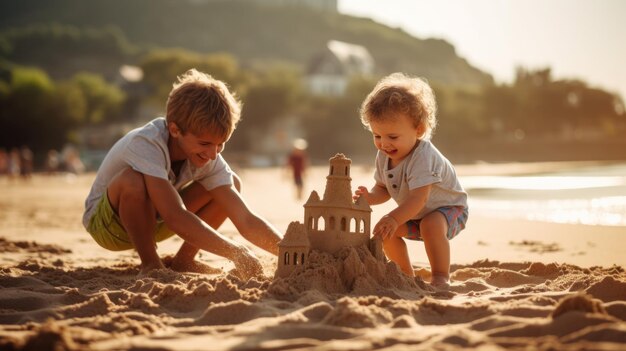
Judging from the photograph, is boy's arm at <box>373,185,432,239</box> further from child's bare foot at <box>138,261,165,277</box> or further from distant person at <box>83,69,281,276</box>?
child's bare foot at <box>138,261,165,277</box>

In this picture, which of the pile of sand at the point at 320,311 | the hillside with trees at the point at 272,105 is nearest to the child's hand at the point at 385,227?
the pile of sand at the point at 320,311

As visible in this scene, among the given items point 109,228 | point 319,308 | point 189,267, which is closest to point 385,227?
point 319,308

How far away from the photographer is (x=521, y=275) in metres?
4.61

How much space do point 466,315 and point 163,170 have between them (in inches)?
90.7

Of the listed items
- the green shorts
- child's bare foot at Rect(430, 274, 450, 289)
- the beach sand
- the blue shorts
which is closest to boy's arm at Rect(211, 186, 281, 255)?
the beach sand

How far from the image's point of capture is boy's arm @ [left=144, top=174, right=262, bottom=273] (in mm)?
4312

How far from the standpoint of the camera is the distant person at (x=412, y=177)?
4461mm

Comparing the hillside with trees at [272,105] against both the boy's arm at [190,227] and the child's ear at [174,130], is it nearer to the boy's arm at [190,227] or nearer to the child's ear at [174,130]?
the child's ear at [174,130]

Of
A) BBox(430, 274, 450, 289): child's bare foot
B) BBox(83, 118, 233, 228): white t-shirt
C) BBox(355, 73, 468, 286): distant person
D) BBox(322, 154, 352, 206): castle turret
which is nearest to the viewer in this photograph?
BBox(322, 154, 352, 206): castle turret

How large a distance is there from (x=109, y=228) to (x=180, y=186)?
59cm

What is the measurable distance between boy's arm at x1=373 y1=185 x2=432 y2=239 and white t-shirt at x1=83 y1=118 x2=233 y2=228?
1.35 m

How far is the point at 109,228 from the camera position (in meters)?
4.89

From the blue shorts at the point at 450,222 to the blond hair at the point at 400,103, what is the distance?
0.61 metres

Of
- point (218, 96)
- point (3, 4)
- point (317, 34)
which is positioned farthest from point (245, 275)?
point (3, 4)
